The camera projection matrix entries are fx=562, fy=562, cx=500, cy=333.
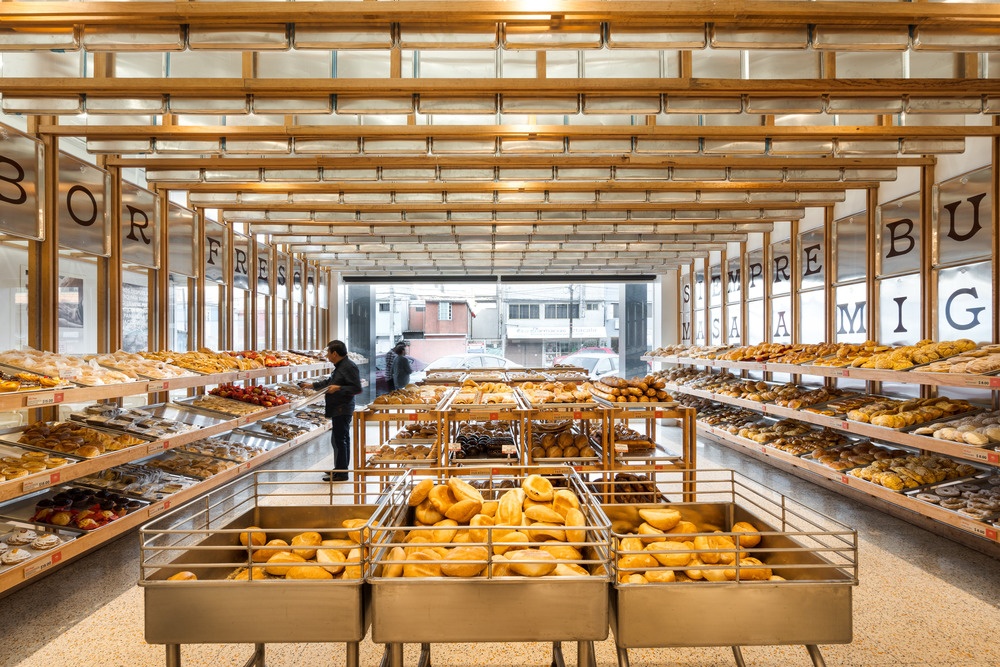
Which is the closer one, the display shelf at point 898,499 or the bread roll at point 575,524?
the bread roll at point 575,524

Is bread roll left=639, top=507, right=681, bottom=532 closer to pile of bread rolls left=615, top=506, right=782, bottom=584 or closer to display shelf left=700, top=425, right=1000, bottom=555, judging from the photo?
pile of bread rolls left=615, top=506, right=782, bottom=584

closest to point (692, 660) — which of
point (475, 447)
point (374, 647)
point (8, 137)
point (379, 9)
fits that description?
point (374, 647)

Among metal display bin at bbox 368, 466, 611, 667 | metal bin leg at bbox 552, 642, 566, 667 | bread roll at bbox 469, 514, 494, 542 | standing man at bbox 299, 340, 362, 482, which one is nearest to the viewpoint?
metal display bin at bbox 368, 466, 611, 667

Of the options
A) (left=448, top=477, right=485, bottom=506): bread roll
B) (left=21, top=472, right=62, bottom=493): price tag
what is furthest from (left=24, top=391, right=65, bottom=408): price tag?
(left=448, top=477, right=485, bottom=506): bread roll

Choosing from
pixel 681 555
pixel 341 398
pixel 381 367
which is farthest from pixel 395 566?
pixel 381 367

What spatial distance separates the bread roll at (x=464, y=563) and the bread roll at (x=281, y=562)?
0.42 metres

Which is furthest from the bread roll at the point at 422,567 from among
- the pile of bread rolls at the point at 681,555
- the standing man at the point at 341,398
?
the standing man at the point at 341,398

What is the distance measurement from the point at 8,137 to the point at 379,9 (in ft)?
10.4

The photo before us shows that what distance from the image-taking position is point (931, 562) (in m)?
3.96

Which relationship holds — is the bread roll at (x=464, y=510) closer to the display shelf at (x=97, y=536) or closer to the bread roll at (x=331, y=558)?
the bread roll at (x=331, y=558)

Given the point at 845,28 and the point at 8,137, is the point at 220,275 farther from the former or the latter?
the point at 845,28

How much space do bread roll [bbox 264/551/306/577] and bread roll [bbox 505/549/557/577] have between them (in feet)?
1.96

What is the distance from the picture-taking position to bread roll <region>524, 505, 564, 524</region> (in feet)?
5.69

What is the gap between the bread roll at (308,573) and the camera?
156 cm
